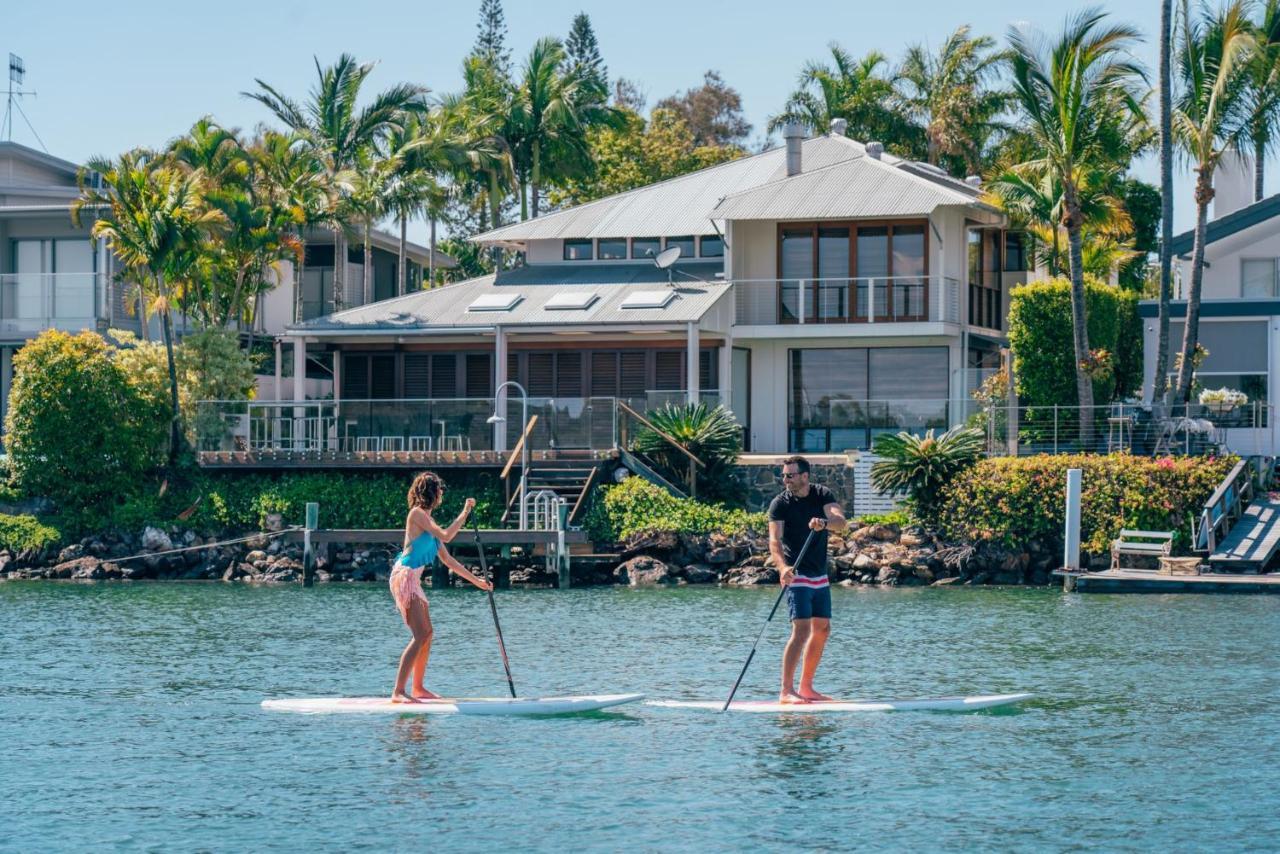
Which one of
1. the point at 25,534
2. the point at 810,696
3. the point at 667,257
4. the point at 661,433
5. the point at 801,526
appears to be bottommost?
the point at 810,696

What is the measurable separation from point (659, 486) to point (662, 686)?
17195 millimetres

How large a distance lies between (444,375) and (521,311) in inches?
149

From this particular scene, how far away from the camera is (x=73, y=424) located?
127ft

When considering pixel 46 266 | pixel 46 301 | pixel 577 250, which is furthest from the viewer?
pixel 46 266

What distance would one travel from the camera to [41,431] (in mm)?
38938

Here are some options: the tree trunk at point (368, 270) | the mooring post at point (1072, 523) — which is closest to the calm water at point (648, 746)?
the mooring post at point (1072, 523)

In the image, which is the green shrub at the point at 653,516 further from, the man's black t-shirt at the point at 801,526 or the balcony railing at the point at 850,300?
the man's black t-shirt at the point at 801,526

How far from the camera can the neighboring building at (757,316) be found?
41.0 metres

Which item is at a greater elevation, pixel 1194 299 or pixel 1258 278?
pixel 1258 278

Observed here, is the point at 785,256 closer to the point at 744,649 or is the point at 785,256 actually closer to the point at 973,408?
the point at 973,408

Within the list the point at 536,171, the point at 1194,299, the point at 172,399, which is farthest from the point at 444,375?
the point at 1194,299

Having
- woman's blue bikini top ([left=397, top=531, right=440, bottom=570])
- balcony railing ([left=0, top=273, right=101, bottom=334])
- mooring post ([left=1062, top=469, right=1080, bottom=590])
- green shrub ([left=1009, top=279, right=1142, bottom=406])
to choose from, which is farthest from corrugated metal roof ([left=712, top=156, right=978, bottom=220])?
woman's blue bikini top ([left=397, top=531, right=440, bottom=570])

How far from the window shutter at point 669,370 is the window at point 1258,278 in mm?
12395

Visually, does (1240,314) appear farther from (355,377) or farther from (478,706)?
(478,706)
